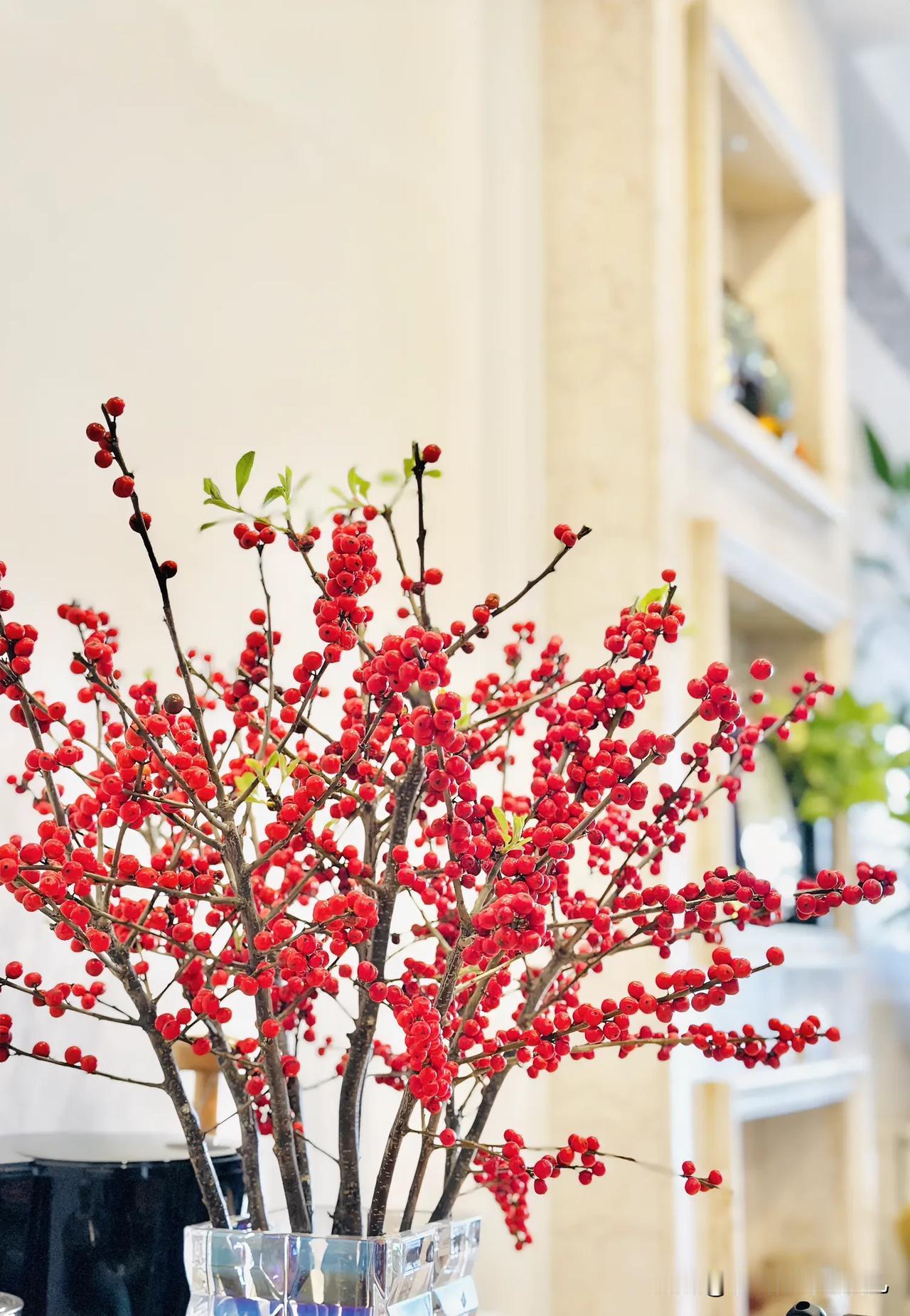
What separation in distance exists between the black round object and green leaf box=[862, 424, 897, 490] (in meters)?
3.00

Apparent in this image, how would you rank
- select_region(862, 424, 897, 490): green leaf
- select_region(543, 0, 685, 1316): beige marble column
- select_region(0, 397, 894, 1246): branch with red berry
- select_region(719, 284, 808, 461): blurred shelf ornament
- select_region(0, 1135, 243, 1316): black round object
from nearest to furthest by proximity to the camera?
select_region(0, 397, 894, 1246): branch with red berry < select_region(0, 1135, 243, 1316): black round object < select_region(543, 0, 685, 1316): beige marble column < select_region(719, 284, 808, 461): blurred shelf ornament < select_region(862, 424, 897, 490): green leaf

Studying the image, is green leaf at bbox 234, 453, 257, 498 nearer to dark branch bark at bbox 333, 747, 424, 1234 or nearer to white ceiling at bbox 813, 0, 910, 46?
dark branch bark at bbox 333, 747, 424, 1234

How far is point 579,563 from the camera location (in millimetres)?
1854

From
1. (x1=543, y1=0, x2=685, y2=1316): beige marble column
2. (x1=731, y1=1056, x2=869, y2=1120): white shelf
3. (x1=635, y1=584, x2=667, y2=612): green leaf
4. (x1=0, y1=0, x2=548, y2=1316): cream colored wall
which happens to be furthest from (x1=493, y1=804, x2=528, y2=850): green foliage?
(x1=731, y1=1056, x2=869, y2=1120): white shelf

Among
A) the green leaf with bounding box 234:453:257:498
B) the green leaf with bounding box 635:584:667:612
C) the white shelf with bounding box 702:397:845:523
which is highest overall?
the white shelf with bounding box 702:397:845:523

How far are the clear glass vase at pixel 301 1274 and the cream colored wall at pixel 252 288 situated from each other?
365 millimetres

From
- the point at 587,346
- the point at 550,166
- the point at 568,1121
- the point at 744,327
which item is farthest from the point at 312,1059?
the point at 744,327

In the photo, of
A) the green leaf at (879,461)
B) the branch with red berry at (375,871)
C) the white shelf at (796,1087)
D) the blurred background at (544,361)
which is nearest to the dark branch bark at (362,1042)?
the branch with red berry at (375,871)

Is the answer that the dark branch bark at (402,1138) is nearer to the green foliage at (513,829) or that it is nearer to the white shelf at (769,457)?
the green foliage at (513,829)

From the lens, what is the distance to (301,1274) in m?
0.74

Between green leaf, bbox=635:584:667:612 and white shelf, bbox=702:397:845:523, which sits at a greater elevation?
white shelf, bbox=702:397:845:523

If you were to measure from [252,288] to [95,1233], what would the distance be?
3.08 ft

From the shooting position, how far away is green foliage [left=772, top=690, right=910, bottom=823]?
Result: 2445 millimetres

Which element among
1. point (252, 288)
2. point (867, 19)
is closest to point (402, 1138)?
point (252, 288)
